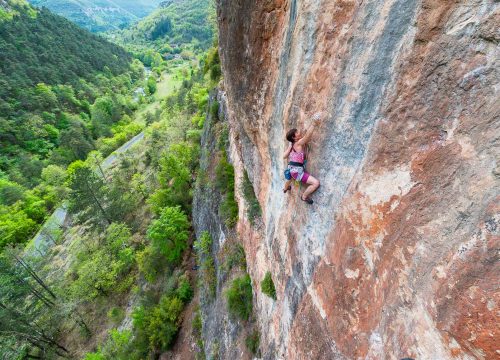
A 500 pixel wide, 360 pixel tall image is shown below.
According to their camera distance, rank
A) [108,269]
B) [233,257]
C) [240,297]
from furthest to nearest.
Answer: [108,269] → [233,257] → [240,297]

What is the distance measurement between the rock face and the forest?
18590 millimetres

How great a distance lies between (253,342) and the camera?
10.7 meters

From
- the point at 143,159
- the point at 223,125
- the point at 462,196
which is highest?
the point at 462,196

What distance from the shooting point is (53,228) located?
46.8 metres

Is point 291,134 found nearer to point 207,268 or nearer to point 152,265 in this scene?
point 207,268

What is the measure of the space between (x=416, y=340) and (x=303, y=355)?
3.71 meters

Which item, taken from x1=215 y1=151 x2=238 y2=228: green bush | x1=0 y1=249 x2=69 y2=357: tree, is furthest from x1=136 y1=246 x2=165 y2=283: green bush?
x1=215 y1=151 x2=238 y2=228: green bush

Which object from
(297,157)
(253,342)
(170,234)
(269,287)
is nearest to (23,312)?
(170,234)

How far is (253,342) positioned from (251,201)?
19.5 ft

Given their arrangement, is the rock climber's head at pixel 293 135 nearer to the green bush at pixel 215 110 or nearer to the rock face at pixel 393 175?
the rock face at pixel 393 175

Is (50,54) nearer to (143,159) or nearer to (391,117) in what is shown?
(143,159)

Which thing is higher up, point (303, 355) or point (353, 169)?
point (353, 169)

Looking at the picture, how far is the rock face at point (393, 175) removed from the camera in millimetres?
2904

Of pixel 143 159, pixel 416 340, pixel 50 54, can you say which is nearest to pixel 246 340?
pixel 416 340
